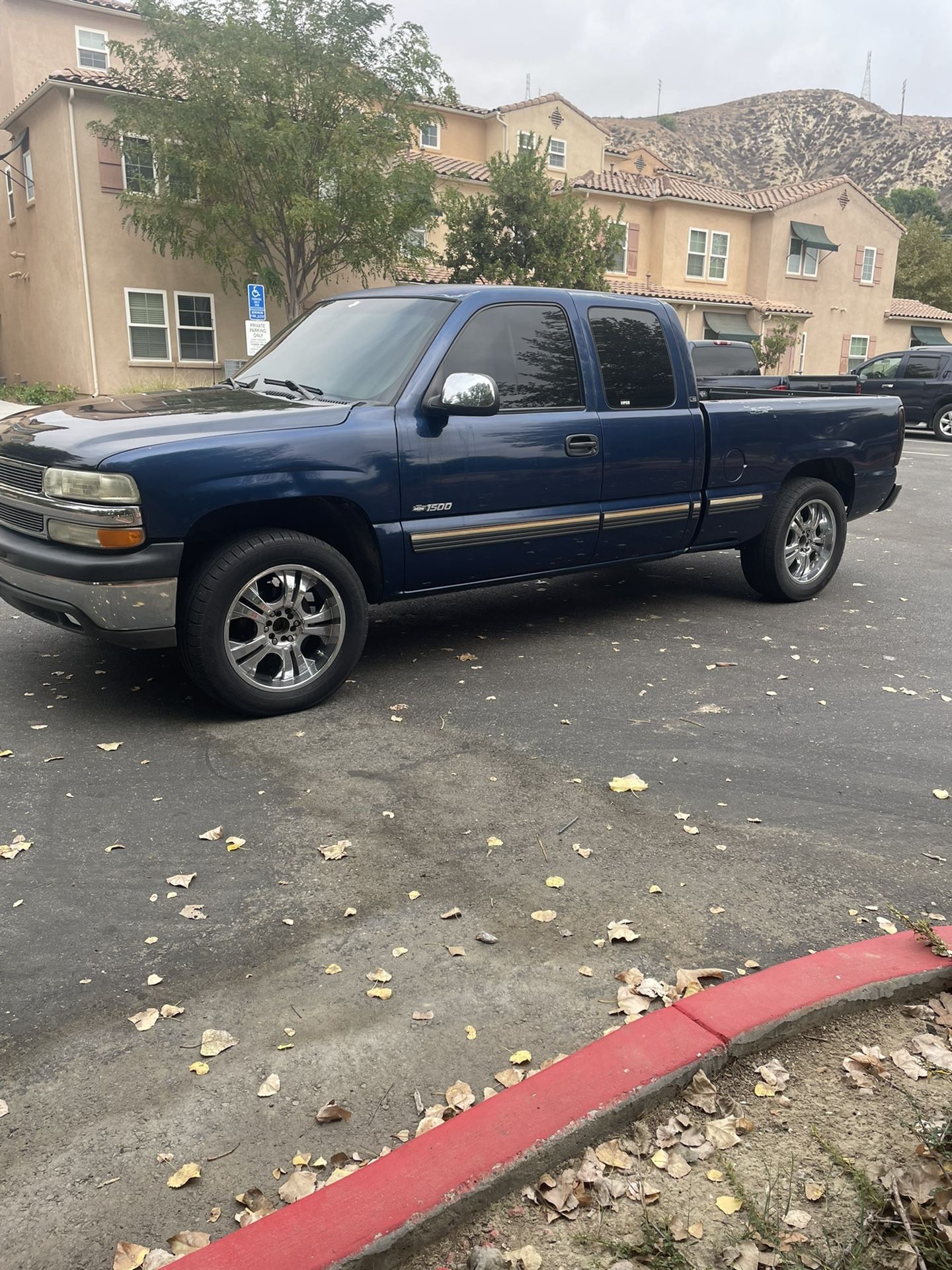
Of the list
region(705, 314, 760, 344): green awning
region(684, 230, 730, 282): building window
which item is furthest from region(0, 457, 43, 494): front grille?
region(684, 230, 730, 282): building window

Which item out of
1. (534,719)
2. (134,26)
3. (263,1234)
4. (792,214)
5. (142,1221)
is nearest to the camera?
(263,1234)

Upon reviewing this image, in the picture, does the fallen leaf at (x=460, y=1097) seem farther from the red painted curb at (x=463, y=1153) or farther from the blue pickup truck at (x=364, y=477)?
the blue pickup truck at (x=364, y=477)

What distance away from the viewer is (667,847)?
12.7 feet

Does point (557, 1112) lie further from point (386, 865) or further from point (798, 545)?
point (798, 545)

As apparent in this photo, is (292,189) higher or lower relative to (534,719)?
higher

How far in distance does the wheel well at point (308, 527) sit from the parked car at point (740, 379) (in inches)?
107

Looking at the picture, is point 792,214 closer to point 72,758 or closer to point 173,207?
point 173,207

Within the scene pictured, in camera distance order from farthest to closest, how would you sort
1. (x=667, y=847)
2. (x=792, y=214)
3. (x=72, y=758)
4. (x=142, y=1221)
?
1. (x=792, y=214)
2. (x=72, y=758)
3. (x=667, y=847)
4. (x=142, y=1221)

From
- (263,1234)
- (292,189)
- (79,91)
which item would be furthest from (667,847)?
(79,91)

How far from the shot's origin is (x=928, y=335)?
45625 millimetres

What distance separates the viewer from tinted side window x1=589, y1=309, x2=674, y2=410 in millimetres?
6184

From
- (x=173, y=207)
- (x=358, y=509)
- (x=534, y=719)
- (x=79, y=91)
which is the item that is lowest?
(x=534, y=719)

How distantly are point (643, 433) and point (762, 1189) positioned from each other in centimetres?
467

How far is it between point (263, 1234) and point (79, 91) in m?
25.2
